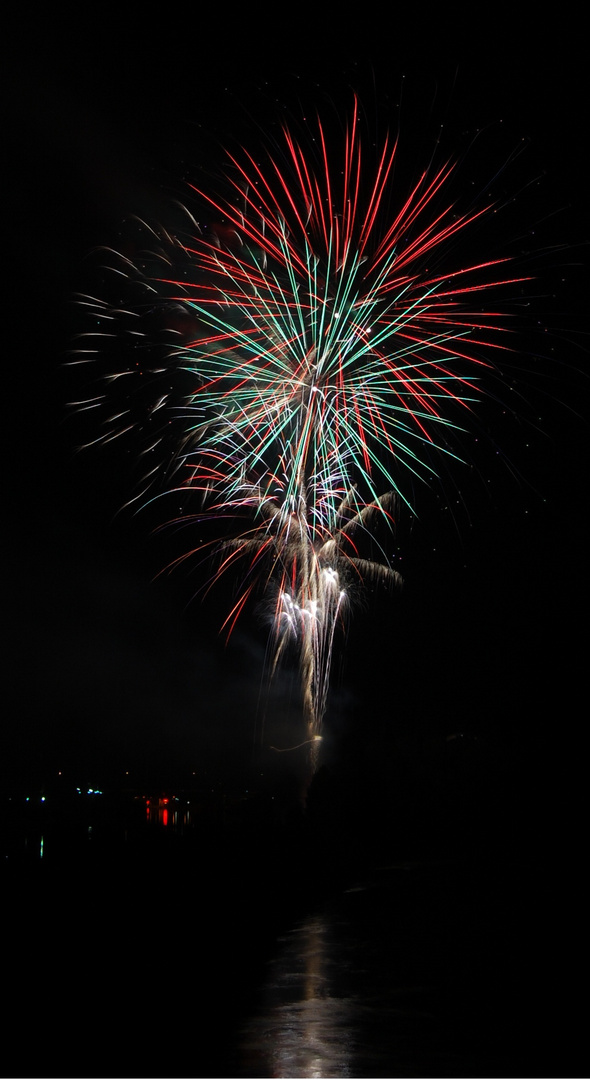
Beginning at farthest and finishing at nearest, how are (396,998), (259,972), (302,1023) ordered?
(259,972), (396,998), (302,1023)

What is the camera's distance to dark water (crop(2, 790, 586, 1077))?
5.39 metres

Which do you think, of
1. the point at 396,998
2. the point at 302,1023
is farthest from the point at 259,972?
the point at 302,1023

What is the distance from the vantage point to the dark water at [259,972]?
5.39m

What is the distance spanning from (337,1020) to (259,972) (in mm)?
1881

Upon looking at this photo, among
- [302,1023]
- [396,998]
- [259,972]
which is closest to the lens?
[302,1023]

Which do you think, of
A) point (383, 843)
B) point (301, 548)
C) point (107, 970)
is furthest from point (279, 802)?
point (107, 970)

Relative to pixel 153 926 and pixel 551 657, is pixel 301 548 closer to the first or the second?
pixel 551 657

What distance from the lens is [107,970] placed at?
6.96 meters

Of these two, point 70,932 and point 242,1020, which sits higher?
point 70,932

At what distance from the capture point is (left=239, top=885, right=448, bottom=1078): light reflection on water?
5340 millimetres

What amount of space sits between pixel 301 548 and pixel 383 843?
745 centimetres

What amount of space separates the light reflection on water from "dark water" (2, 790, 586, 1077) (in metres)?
0.02

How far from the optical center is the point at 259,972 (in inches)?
316

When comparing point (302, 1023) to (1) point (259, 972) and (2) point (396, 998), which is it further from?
(1) point (259, 972)
